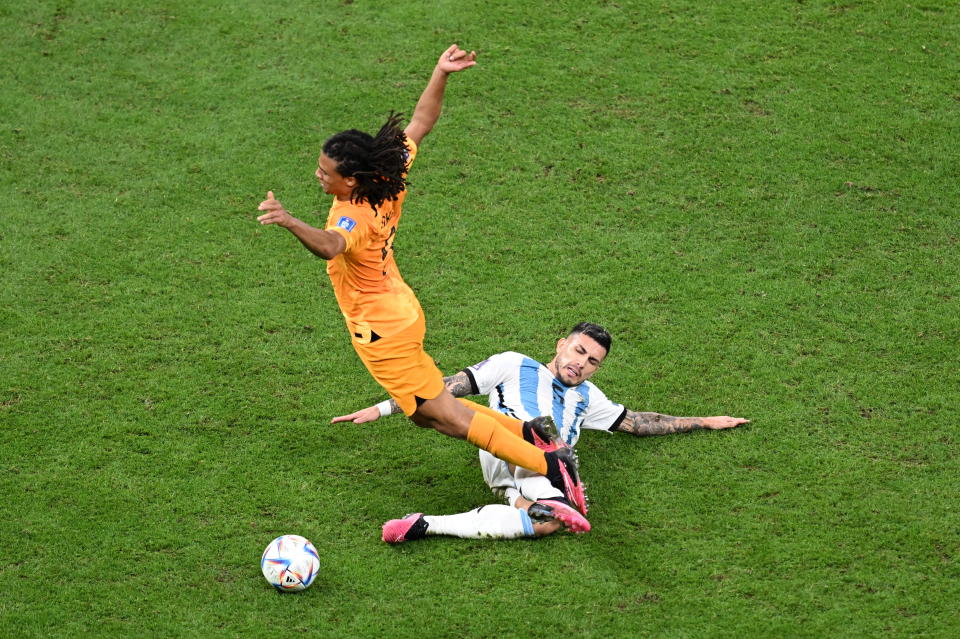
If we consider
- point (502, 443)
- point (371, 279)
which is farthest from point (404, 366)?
point (502, 443)

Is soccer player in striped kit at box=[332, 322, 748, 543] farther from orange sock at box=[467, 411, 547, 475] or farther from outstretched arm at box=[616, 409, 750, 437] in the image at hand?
orange sock at box=[467, 411, 547, 475]

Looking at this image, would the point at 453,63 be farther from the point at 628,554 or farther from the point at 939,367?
the point at 939,367

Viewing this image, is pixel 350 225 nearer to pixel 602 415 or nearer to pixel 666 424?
pixel 602 415

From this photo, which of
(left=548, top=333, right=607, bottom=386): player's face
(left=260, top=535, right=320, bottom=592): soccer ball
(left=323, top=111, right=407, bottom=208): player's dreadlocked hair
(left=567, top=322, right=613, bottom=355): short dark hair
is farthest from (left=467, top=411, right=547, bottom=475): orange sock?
(left=323, top=111, right=407, bottom=208): player's dreadlocked hair

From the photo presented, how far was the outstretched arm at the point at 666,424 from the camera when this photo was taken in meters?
6.85

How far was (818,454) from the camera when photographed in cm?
663

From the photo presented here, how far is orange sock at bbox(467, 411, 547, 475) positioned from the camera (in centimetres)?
591

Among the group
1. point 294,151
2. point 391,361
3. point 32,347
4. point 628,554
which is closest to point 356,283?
point 391,361

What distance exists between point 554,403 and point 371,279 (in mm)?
1560

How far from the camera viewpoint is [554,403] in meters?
6.63

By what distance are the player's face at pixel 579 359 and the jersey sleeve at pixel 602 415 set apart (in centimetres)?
21

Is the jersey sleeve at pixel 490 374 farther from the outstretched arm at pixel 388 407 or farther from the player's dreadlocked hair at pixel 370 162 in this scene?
the player's dreadlocked hair at pixel 370 162

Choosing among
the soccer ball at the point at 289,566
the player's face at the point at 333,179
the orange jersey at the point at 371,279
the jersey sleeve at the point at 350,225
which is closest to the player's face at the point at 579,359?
the orange jersey at the point at 371,279

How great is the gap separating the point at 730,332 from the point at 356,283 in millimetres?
3200
